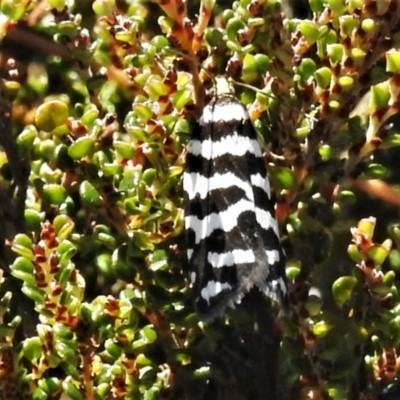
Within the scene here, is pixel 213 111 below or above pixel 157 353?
above

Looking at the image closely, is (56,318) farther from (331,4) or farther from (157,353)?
(331,4)

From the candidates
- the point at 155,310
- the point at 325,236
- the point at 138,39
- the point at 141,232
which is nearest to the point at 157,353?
the point at 155,310

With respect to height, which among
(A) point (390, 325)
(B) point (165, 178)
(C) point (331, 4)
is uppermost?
(C) point (331, 4)
